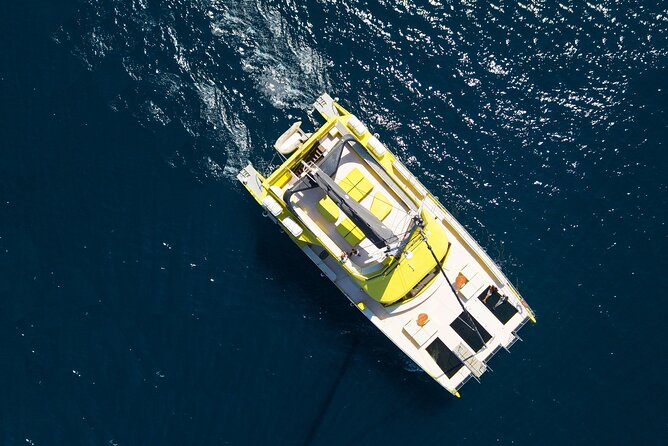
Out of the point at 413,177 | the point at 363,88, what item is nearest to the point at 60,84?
the point at 363,88

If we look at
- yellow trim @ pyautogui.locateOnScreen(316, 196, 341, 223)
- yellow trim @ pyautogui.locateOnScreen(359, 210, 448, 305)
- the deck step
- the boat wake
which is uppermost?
the boat wake

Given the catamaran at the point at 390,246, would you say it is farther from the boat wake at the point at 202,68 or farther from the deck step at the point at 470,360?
the boat wake at the point at 202,68

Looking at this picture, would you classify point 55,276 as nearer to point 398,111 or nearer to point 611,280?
A: point 398,111

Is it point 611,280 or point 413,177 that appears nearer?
point 413,177

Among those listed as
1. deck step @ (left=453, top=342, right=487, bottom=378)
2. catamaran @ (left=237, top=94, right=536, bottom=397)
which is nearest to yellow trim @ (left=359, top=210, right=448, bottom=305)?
catamaran @ (left=237, top=94, right=536, bottom=397)

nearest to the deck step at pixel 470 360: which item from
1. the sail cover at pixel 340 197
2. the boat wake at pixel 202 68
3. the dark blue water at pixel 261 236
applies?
the dark blue water at pixel 261 236

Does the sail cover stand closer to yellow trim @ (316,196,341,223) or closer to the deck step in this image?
A: yellow trim @ (316,196,341,223)
